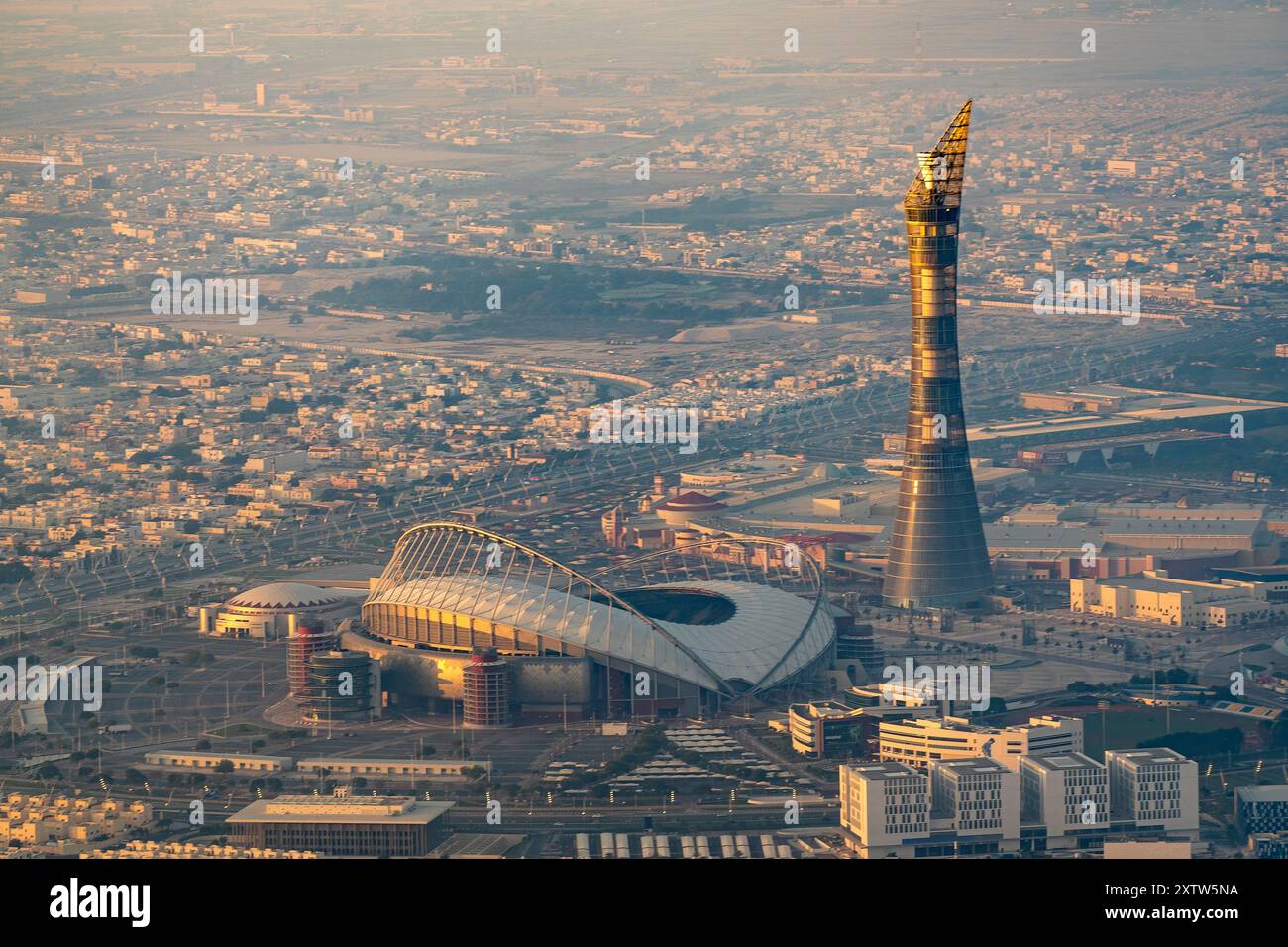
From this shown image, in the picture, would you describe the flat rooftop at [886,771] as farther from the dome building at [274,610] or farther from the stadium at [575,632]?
the dome building at [274,610]

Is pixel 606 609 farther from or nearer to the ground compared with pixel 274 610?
farther from the ground

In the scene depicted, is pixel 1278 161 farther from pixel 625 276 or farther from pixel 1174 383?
pixel 1174 383

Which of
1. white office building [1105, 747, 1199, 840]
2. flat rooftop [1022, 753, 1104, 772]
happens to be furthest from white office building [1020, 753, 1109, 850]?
white office building [1105, 747, 1199, 840]

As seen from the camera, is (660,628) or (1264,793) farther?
(660,628)

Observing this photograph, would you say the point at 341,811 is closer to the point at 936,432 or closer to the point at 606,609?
the point at 606,609

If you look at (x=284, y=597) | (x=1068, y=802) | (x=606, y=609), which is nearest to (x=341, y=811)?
(x=1068, y=802)
